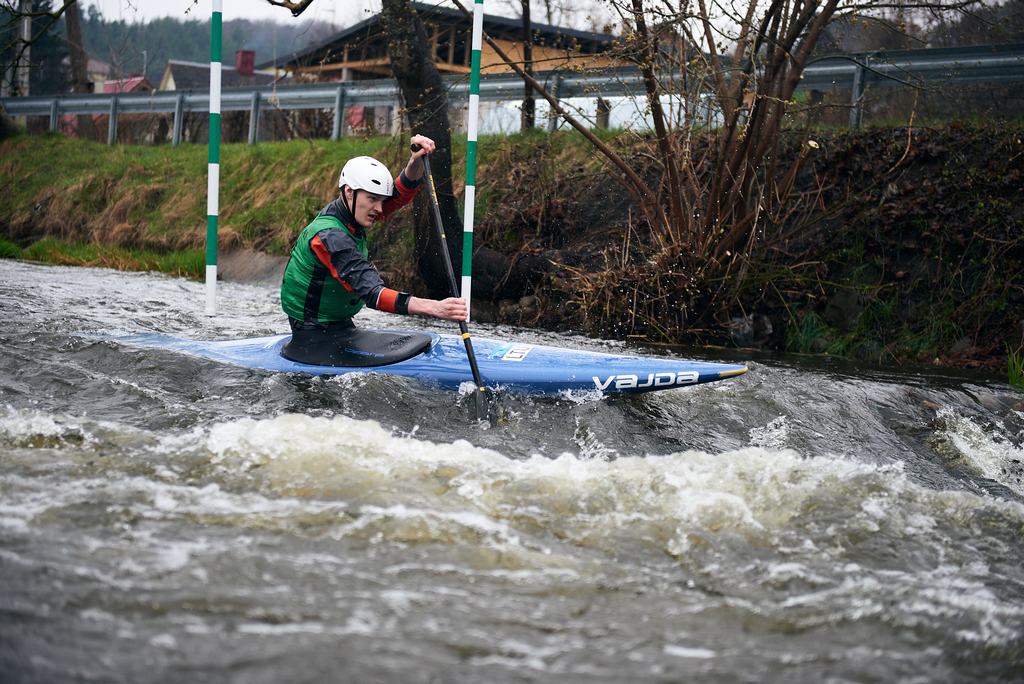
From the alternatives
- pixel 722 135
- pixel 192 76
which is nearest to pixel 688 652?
pixel 722 135

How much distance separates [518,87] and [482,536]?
9161 mm

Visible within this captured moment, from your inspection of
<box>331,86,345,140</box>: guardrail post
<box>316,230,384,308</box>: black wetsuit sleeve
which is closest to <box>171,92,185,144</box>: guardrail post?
<box>331,86,345,140</box>: guardrail post

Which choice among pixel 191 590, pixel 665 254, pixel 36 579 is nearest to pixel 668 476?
pixel 191 590

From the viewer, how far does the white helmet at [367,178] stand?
5227 millimetres

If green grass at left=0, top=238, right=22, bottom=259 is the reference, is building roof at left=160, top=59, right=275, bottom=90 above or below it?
above

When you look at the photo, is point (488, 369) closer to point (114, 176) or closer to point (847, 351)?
point (847, 351)

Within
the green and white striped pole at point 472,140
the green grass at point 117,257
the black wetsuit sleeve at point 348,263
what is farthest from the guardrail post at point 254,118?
the black wetsuit sleeve at point 348,263

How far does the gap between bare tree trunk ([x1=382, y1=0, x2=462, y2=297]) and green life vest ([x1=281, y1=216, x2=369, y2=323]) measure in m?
3.39

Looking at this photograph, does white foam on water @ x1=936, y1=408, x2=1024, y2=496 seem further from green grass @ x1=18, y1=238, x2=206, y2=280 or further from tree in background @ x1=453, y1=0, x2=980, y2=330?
green grass @ x1=18, y1=238, x2=206, y2=280

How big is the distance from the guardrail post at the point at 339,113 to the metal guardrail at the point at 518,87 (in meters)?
0.01

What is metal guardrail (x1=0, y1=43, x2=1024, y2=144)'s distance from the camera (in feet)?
28.1

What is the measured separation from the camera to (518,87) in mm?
11570

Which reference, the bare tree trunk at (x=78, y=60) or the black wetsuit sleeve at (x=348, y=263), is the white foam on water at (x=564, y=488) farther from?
the bare tree trunk at (x=78, y=60)

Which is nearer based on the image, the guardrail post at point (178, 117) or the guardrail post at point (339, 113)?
the guardrail post at point (339, 113)
